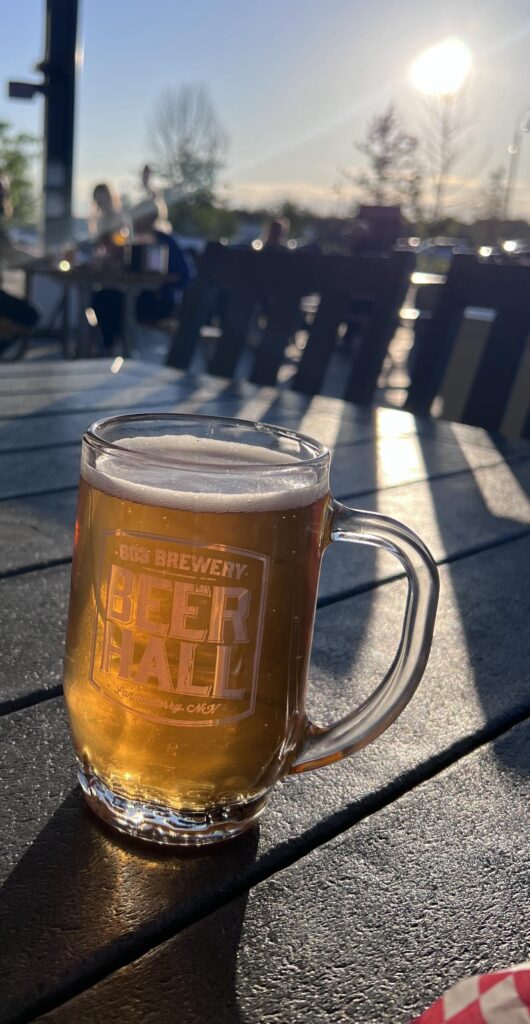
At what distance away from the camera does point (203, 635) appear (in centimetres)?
45

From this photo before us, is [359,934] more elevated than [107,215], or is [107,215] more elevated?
[359,934]

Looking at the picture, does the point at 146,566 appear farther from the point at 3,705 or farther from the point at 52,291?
the point at 52,291

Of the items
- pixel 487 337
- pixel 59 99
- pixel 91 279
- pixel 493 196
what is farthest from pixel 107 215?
pixel 493 196

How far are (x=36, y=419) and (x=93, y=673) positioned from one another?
1186mm

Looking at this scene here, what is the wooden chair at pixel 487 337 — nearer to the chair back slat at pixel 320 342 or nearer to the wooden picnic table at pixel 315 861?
the chair back slat at pixel 320 342

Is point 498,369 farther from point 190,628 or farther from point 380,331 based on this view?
point 190,628

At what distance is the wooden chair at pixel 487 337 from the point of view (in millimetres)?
2033

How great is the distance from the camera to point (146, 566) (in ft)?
1.48

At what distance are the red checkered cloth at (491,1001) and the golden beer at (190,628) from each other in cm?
18

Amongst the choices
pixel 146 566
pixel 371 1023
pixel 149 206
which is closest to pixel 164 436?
pixel 146 566

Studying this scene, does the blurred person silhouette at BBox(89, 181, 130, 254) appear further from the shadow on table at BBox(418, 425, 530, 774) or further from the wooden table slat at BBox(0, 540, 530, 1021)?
the wooden table slat at BBox(0, 540, 530, 1021)

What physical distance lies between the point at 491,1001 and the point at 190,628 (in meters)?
0.21

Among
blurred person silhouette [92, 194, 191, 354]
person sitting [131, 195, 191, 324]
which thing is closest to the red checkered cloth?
person sitting [131, 195, 191, 324]

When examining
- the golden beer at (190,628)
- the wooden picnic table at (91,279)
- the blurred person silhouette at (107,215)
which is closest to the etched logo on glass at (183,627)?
the golden beer at (190,628)
